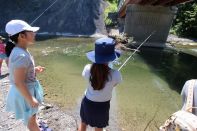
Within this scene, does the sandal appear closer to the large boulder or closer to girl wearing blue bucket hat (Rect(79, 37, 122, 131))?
girl wearing blue bucket hat (Rect(79, 37, 122, 131))

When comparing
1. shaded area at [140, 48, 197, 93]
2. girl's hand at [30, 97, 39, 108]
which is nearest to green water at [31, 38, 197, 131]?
shaded area at [140, 48, 197, 93]

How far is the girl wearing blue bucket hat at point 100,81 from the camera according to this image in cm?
390

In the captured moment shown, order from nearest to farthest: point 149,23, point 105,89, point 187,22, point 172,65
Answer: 1. point 105,89
2. point 172,65
3. point 149,23
4. point 187,22

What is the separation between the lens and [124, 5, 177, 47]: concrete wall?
67.9 ft

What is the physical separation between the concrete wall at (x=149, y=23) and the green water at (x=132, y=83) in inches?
169

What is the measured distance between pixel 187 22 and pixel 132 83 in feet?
62.0

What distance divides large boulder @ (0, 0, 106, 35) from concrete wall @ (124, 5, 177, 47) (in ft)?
8.65

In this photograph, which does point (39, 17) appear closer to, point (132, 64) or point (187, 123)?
point (132, 64)

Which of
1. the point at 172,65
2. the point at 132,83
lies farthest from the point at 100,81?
the point at 172,65

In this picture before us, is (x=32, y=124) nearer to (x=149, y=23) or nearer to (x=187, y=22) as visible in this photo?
(x=149, y=23)

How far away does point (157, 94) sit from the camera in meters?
9.10

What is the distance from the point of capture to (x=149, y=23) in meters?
21.0

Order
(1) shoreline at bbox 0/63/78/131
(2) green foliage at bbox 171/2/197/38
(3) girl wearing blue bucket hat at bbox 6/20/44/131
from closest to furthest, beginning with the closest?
(3) girl wearing blue bucket hat at bbox 6/20/44/131, (1) shoreline at bbox 0/63/78/131, (2) green foliage at bbox 171/2/197/38

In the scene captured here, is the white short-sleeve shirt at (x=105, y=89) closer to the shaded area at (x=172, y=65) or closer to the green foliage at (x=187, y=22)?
the shaded area at (x=172, y=65)
